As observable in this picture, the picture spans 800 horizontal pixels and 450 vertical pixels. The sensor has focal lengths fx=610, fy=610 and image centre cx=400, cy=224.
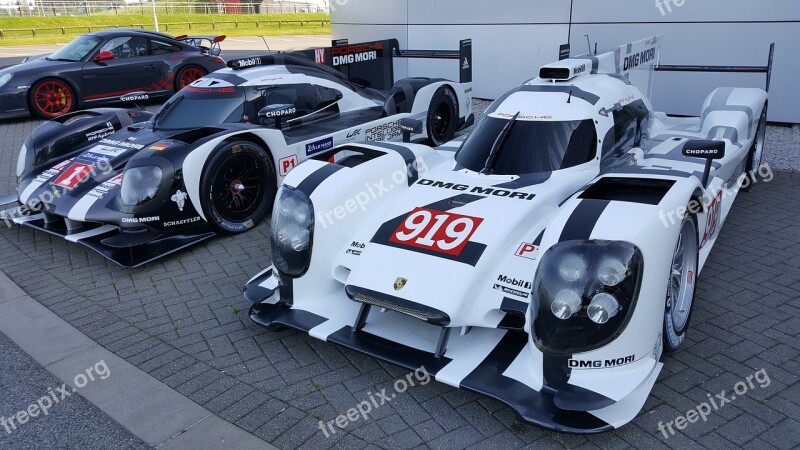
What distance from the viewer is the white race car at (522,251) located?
284 centimetres

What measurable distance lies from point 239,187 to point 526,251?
3150mm

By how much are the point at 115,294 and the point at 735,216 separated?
5442 mm

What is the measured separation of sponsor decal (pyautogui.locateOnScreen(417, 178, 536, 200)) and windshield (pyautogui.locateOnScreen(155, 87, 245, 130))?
2.66 meters

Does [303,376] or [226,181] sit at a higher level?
A: [226,181]

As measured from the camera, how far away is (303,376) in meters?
3.48

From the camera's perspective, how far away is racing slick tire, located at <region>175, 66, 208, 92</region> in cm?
1134

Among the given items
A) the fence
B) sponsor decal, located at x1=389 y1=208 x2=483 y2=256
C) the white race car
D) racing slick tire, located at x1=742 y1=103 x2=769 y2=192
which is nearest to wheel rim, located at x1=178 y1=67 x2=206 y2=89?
the white race car

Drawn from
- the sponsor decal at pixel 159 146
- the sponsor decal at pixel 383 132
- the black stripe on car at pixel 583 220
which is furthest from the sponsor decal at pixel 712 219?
the sponsor decal at pixel 159 146

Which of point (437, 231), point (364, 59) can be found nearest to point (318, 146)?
point (364, 59)

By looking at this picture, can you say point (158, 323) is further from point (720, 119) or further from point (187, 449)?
point (720, 119)

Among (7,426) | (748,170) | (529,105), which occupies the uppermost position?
(529,105)

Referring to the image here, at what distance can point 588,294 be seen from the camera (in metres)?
2.80

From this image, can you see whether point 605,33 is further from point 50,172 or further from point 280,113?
point 50,172

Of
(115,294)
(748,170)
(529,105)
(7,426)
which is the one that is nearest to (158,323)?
(115,294)
